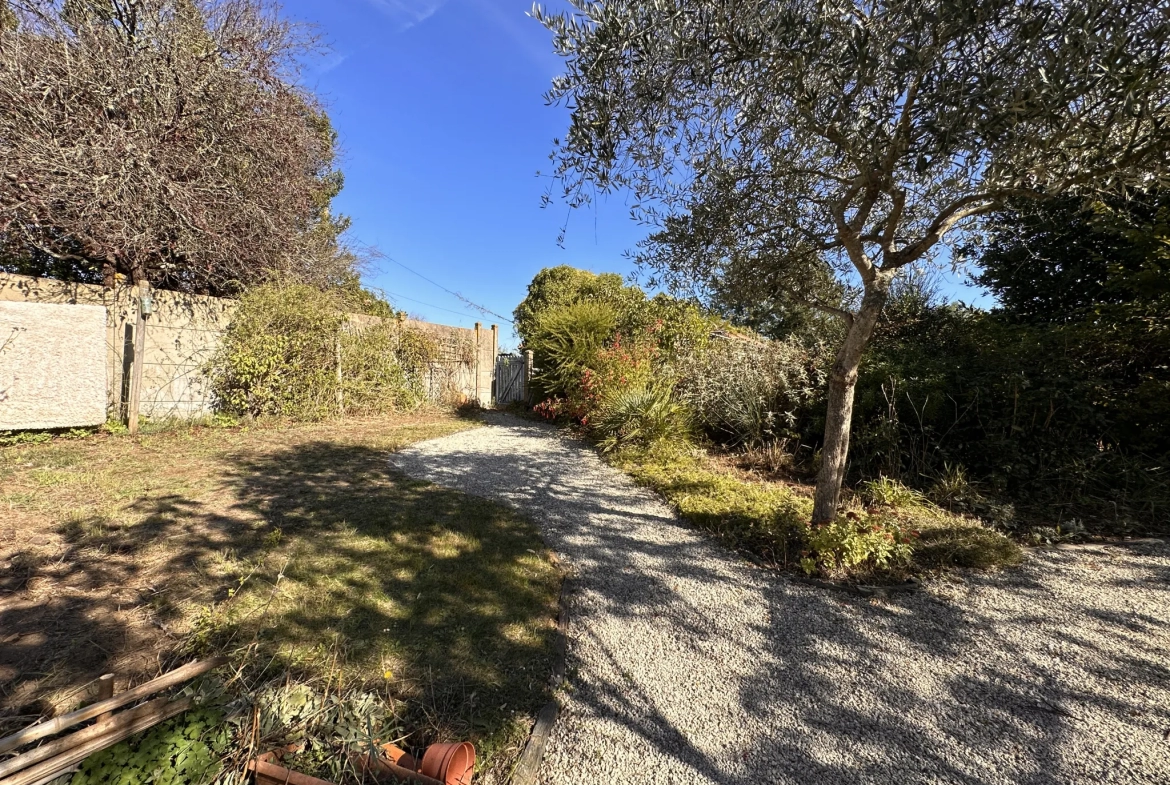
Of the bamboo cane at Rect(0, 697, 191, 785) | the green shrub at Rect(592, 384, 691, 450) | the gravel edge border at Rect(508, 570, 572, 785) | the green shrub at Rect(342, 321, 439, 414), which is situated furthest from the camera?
the green shrub at Rect(342, 321, 439, 414)

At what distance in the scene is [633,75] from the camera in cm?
305

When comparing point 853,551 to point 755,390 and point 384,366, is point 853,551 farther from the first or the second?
point 384,366

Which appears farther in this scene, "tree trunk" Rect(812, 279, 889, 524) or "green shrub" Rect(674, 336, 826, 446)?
"green shrub" Rect(674, 336, 826, 446)

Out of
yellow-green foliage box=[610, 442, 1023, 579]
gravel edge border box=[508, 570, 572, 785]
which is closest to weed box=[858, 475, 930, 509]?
yellow-green foliage box=[610, 442, 1023, 579]

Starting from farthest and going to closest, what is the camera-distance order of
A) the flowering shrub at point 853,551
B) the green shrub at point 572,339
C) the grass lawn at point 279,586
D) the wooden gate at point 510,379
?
the wooden gate at point 510,379
the green shrub at point 572,339
the flowering shrub at point 853,551
the grass lawn at point 279,586

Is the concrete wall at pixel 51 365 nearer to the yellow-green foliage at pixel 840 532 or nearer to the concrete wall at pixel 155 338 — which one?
the concrete wall at pixel 155 338

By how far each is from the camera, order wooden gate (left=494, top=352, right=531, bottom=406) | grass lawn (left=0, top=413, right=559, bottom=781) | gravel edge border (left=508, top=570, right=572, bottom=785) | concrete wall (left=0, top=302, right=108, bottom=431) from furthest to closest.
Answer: wooden gate (left=494, top=352, right=531, bottom=406), concrete wall (left=0, top=302, right=108, bottom=431), grass lawn (left=0, top=413, right=559, bottom=781), gravel edge border (left=508, top=570, right=572, bottom=785)

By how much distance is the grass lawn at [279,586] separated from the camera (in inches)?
81.4

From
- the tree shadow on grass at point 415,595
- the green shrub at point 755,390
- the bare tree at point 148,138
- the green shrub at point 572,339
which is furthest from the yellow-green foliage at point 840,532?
the bare tree at point 148,138

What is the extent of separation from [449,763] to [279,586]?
190cm

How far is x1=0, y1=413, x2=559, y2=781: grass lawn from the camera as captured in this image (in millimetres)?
2066

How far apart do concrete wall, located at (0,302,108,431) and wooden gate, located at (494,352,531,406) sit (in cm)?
819

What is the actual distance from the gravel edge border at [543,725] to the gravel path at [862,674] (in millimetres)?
38

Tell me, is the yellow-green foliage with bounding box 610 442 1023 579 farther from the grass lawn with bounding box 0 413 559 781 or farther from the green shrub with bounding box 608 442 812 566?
the grass lawn with bounding box 0 413 559 781
